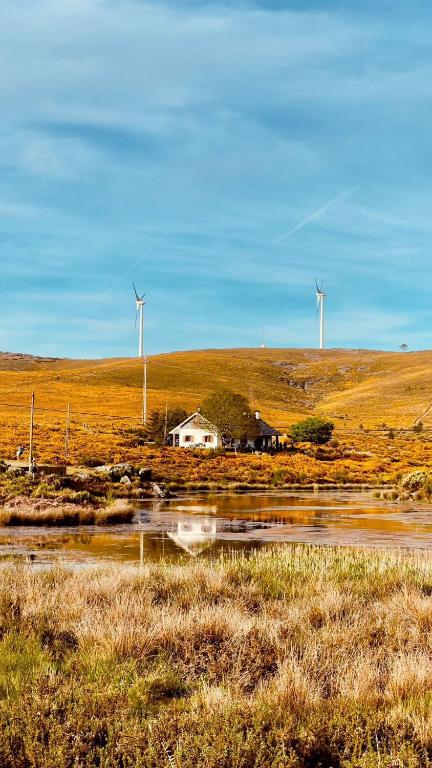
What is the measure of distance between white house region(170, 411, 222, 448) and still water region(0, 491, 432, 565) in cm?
4483

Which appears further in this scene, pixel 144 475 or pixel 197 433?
pixel 197 433

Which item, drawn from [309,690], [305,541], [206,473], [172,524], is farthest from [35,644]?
[206,473]

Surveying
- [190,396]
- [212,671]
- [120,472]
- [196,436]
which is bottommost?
[212,671]

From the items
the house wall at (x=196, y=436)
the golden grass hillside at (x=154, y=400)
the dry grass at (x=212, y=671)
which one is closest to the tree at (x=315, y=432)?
the house wall at (x=196, y=436)

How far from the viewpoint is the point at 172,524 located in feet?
100

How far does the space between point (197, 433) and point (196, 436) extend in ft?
1.25

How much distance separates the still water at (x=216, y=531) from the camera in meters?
21.7

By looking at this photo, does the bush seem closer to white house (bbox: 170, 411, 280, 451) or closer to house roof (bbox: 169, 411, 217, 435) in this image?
white house (bbox: 170, 411, 280, 451)

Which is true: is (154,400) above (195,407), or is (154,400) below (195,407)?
above

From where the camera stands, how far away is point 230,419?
3622 inches

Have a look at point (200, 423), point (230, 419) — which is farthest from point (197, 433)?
point (230, 419)

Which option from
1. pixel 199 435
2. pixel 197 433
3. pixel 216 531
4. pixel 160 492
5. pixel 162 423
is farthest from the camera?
pixel 162 423

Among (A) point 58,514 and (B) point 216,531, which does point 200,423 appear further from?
(B) point 216,531

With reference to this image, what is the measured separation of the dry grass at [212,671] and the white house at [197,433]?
7532cm
